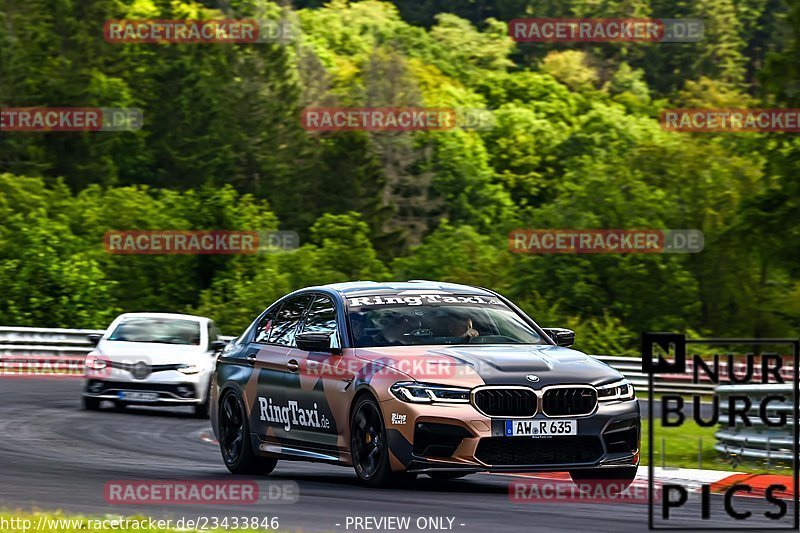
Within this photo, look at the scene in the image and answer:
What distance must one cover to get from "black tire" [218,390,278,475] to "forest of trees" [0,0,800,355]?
2961 centimetres

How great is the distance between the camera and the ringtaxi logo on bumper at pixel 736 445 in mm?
9164

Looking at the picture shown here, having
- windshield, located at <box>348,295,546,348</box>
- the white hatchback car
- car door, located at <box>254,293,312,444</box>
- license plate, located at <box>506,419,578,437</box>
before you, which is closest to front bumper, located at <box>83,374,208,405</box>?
the white hatchback car

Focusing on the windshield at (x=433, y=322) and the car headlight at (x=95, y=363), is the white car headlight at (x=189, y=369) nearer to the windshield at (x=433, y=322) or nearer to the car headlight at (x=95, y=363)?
the car headlight at (x=95, y=363)

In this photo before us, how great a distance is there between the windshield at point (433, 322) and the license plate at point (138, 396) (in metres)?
10.2

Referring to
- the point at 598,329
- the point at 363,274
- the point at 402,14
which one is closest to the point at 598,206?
the point at 363,274

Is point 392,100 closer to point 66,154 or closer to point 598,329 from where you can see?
point 66,154

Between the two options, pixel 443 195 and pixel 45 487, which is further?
pixel 443 195

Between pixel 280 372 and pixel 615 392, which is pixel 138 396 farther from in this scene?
pixel 615 392

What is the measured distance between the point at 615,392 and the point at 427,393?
4.63 ft

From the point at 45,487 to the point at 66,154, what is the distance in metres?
79.0

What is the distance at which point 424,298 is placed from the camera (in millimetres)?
13375

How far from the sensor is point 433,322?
13.1 metres

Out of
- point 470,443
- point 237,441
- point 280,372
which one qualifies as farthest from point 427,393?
point 237,441

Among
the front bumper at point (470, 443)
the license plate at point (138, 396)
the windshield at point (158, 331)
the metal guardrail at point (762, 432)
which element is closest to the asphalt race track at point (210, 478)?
the front bumper at point (470, 443)
